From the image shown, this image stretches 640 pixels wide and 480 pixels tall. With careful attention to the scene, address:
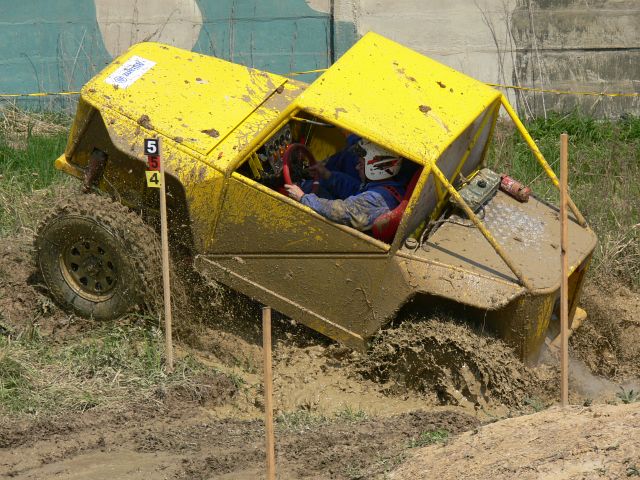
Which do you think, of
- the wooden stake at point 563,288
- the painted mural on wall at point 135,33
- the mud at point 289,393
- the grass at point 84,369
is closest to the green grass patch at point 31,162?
the painted mural on wall at point 135,33

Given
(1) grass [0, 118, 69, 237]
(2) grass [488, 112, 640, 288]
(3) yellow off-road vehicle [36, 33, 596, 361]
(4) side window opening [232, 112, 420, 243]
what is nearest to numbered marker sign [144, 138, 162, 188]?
(3) yellow off-road vehicle [36, 33, 596, 361]

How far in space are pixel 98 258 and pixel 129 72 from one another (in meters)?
1.14

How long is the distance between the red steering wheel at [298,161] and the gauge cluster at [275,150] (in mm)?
66

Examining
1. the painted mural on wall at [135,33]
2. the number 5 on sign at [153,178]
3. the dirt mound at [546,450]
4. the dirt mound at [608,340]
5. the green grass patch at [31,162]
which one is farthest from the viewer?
the painted mural on wall at [135,33]

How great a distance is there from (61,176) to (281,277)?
328 cm

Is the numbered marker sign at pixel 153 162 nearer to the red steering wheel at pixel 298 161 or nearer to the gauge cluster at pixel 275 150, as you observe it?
the gauge cluster at pixel 275 150

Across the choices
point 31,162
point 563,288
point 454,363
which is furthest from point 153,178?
point 31,162

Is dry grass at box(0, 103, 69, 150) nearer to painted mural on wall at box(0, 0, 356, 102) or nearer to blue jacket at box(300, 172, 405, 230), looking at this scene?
painted mural on wall at box(0, 0, 356, 102)

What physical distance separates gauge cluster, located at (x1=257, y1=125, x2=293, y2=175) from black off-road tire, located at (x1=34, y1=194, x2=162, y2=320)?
0.79 m

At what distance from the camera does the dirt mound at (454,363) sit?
5.86 metres

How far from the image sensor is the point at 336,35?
410 inches

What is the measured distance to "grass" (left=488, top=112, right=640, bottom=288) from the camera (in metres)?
7.93

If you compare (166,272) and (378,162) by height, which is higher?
(378,162)

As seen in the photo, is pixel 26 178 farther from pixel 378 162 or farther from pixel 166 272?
pixel 378 162
